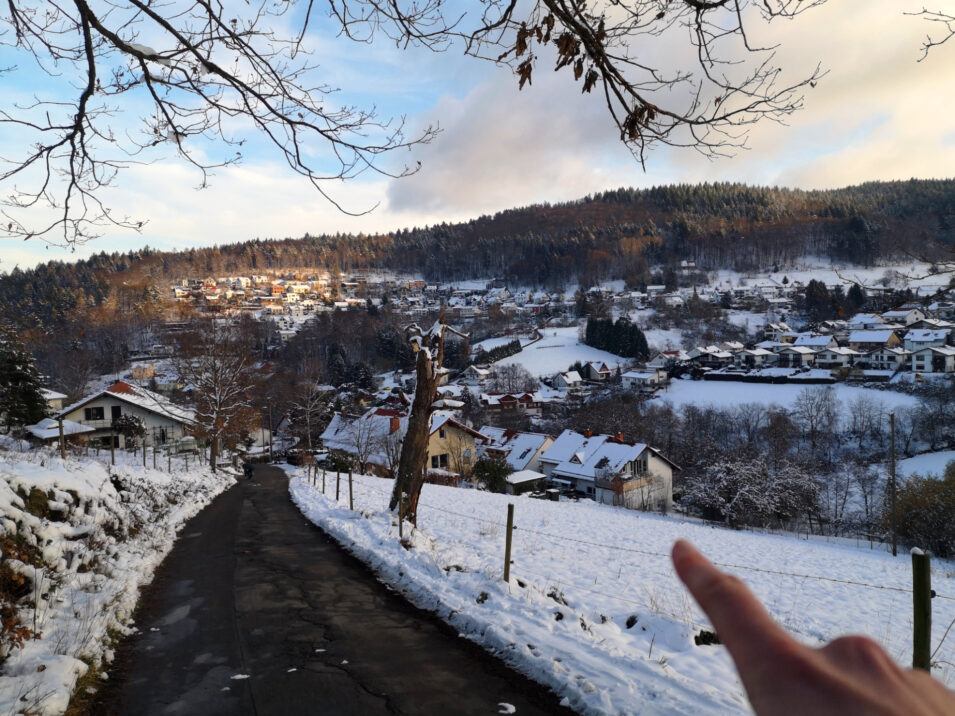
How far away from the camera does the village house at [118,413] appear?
36.0 metres

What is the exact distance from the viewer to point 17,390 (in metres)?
27.4

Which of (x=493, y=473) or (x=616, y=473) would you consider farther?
(x=616, y=473)

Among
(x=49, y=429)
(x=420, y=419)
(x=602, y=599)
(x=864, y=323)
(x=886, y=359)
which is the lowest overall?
(x=49, y=429)

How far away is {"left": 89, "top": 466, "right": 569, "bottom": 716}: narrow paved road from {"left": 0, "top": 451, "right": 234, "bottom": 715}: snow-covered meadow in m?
0.34

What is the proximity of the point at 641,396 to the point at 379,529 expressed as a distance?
5221 centimetres

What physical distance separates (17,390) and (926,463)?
2171 inches

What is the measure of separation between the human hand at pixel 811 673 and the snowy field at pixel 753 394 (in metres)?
55.6

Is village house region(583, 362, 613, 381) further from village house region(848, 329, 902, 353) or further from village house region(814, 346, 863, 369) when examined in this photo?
village house region(848, 329, 902, 353)

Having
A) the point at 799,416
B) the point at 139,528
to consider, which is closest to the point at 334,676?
the point at 139,528

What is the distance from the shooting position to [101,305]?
324ft

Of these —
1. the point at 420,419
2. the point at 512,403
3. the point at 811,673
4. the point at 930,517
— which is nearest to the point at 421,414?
the point at 420,419

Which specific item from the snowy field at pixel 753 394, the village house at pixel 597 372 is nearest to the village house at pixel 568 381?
the village house at pixel 597 372

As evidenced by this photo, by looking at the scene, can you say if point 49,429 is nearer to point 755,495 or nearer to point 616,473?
point 616,473

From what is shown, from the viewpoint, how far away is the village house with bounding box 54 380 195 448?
3603cm
